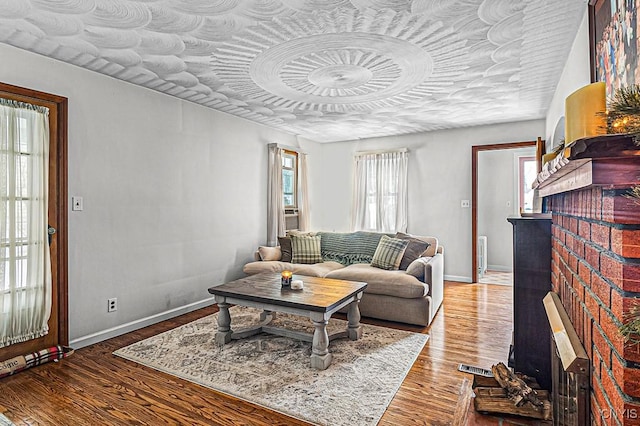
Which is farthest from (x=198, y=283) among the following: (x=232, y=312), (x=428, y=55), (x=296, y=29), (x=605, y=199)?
(x=605, y=199)

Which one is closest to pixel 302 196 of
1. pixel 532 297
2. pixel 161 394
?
pixel 161 394

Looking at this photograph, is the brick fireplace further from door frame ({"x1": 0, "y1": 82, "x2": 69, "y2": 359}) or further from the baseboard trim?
the baseboard trim

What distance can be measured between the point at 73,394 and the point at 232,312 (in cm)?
184

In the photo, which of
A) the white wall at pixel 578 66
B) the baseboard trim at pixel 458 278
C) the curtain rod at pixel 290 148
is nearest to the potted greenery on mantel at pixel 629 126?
the white wall at pixel 578 66

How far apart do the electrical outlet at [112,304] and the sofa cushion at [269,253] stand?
71.9 inches

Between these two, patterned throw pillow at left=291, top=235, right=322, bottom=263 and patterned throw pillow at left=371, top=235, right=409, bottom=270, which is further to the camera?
patterned throw pillow at left=291, top=235, right=322, bottom=263

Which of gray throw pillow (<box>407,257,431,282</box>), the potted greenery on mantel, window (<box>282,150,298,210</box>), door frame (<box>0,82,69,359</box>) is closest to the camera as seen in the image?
the potted greenery on mantel

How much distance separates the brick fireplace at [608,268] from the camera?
748 millimetres

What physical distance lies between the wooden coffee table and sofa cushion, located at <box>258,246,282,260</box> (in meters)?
1.21

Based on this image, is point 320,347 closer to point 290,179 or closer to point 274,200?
point 274,200

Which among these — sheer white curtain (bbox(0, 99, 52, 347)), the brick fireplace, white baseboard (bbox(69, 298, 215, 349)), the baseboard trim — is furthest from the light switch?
the baseboard trim

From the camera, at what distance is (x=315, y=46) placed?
267 cm

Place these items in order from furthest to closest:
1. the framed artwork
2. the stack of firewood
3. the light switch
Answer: the light switch, the stack of firewood, the framed artwork

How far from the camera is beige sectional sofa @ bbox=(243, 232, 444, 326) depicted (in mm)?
3635
